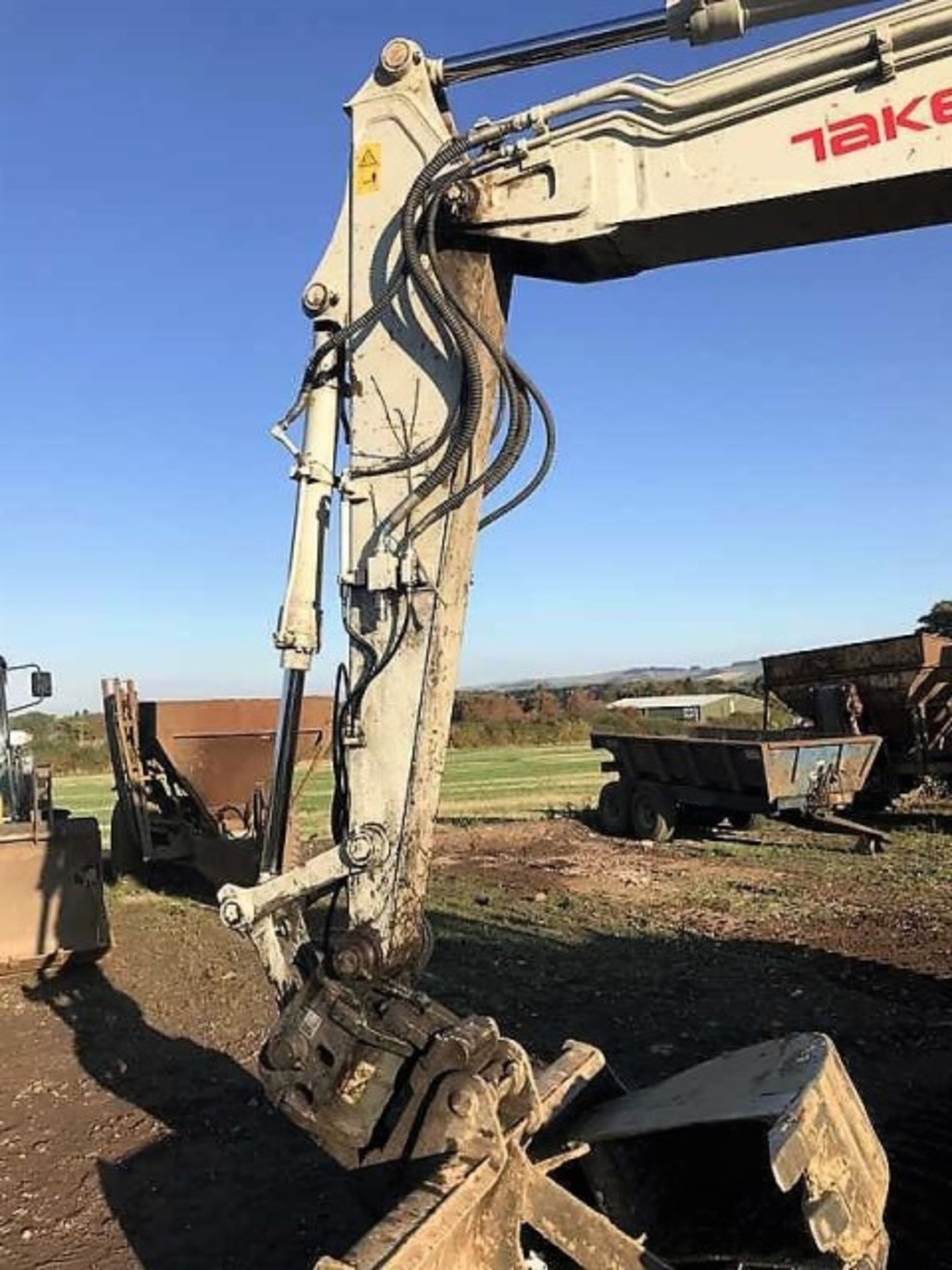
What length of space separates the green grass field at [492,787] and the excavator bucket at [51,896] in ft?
7.83

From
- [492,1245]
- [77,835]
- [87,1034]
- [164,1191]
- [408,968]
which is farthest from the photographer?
[77,835]

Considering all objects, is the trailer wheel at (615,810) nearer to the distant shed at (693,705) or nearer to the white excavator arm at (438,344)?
the white excavator arm at (438,344)

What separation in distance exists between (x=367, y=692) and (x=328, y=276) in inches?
58.7

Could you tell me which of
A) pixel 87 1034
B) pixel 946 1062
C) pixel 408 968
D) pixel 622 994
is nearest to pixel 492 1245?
pixel 408 968

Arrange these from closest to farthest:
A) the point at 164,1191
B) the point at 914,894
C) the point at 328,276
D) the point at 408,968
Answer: the point at 408,968, the point at 328,276, the point at 164,1191, the point at 914,894

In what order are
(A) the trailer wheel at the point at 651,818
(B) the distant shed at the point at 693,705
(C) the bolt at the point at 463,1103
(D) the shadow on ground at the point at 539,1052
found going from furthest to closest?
1. (B) the distant shed at the point at 693,705
2. (A) the trailer wheel at the point at 651,818
3. (D) the shadow on ground at the point at 539,1052
4. (C) the bolt at the point at 463,1103

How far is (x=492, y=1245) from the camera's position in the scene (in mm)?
3443

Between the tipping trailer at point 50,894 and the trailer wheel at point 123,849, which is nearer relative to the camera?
the tipping trailer at point 50,894

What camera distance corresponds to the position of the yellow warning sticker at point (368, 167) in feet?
14.7

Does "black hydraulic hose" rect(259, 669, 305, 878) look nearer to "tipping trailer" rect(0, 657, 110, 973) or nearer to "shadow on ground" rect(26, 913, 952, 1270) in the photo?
"shadow on ground" rect(26, 913, 952, 1270)

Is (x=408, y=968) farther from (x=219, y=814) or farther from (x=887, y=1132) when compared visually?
(x=219, y=814)

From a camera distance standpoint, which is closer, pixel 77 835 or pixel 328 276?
pixel 328 276

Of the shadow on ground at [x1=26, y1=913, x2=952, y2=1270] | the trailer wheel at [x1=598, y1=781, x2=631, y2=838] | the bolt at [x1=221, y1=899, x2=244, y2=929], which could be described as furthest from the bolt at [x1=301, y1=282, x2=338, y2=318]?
the trailer wheel at [x1=598, y1=781, x2=631, y2=838]

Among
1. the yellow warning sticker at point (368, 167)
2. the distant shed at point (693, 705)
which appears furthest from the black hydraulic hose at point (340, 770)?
the distant shed at point (693, 705)
